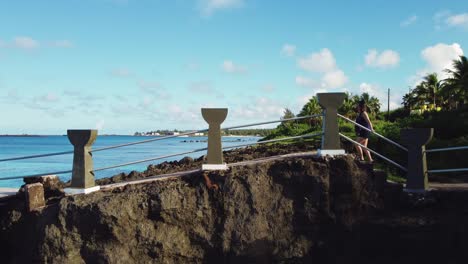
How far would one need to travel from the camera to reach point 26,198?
767cm

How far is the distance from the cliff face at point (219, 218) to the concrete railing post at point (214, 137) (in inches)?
8.6

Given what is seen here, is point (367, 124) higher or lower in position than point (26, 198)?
higher

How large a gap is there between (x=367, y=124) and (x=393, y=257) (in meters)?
2.98

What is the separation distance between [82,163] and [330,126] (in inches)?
179

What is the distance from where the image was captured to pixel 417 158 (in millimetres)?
7902

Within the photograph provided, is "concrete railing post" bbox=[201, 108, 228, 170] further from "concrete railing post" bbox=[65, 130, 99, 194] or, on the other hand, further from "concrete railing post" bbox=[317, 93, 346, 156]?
"concrete railing post" bbox=[65, 130, 99, 194]

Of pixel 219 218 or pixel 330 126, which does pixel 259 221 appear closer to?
pixel 219 218

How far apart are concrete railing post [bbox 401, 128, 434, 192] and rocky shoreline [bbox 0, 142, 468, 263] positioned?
0.90ft

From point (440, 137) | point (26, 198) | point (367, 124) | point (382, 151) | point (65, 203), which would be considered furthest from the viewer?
point (440, 137)

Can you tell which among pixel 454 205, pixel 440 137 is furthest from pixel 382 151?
pixel 454 205

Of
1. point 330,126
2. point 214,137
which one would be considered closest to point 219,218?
point 214,137

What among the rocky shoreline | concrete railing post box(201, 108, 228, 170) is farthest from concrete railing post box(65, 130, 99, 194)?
concrete railing post box(201, 108, 228, 170)

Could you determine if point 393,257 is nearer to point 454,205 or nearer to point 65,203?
point 454,205

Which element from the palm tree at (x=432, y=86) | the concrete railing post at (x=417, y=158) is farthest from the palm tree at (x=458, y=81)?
the concrete railing post at (x=417, y=158)
